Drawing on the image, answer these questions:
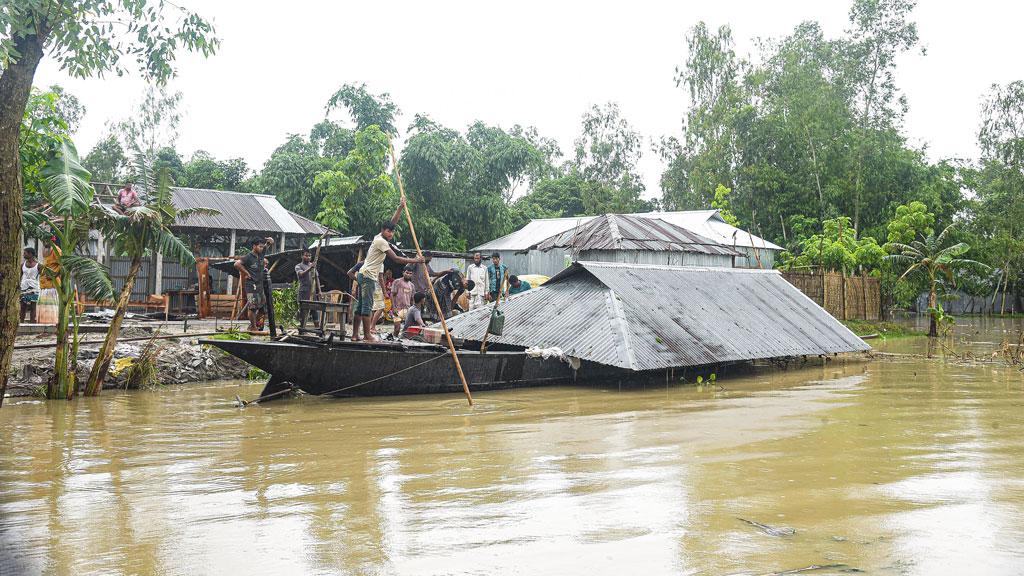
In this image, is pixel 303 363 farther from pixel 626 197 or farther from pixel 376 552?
pixel 626 197

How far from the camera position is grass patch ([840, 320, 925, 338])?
2162 cm

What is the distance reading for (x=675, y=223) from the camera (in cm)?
3042

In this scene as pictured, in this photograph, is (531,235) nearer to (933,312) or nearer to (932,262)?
(932,262)

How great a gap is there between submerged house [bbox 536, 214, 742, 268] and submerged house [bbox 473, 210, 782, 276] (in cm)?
49

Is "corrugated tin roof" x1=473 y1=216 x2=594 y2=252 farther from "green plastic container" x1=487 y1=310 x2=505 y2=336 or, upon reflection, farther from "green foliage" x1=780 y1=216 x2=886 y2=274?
"green plastic container" x1=487 y1=310 x2=505 y2=336

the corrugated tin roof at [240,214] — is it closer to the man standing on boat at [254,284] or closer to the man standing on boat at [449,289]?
the man standing on boat at [449,289]

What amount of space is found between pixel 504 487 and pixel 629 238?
61.2ft

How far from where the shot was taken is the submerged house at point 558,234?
86.6 ft

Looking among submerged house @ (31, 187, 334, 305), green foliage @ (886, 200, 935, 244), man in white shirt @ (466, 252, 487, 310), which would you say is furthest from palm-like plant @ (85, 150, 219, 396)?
green foliage @ (886, 200, 935, 244)

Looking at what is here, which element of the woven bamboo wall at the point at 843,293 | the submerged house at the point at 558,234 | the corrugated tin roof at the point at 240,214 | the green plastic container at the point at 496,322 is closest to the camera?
the green plastic container at the point at 496,322

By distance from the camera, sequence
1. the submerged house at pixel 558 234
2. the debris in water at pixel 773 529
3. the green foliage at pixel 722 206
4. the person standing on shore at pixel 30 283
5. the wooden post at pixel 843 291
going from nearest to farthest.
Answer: the debris in water at pixel 773 529 < the person standing on shore at pixel 30 283 < the wooden post at pixel 843 291 < the submerged house at pixel 558 234 < the green foliage at pixel 722 206

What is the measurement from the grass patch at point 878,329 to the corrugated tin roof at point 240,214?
14.2 m

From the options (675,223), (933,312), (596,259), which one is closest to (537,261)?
(596,259)

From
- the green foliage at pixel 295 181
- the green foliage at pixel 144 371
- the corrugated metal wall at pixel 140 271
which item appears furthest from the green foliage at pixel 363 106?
the green foliage at pixel 144 371
